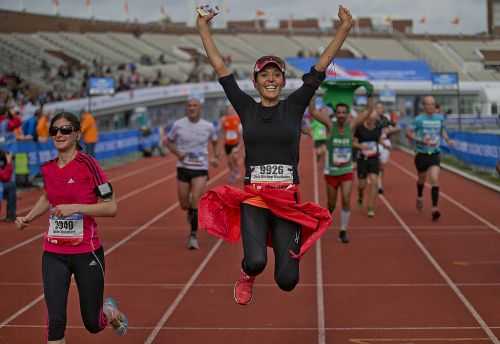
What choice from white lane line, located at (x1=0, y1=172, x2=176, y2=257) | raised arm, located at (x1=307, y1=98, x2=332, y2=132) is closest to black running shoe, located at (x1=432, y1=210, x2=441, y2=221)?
raised arm, located at (x1=307, y1=98, x2=332, y2=132)

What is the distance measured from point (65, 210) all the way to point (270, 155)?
53.9 inches

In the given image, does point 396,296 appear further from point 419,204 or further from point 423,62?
point 423,62

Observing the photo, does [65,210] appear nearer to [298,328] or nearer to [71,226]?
[71,226]

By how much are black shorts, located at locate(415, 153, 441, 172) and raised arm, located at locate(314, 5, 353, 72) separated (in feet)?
31.6

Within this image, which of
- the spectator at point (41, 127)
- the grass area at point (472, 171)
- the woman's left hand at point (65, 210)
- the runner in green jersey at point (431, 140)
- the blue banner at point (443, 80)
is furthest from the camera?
the blue banner at point (443, 80)

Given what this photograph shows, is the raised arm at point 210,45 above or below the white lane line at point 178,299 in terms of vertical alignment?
above

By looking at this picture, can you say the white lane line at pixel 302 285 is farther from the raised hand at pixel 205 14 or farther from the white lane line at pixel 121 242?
the raised hand at pixel 205 14

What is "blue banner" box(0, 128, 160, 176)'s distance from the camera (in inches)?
843

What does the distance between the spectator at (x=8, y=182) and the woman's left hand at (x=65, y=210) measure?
9628 mm

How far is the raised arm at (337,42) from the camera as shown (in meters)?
5.96

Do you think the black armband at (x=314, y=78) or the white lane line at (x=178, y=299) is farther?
the white lane line at (x=178, y=299)

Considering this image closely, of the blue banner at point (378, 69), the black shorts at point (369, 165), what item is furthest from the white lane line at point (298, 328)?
the blue banner at point (378, 69)

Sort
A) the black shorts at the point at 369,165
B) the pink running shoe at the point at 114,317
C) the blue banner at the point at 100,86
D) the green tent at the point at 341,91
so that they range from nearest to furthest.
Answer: the pink running shoe at the point at 114,317, the green tent at the point at 341,91, the black shorts at the point at 369,165, the blue banner at the point at 100,86

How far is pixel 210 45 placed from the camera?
617 centimetres
